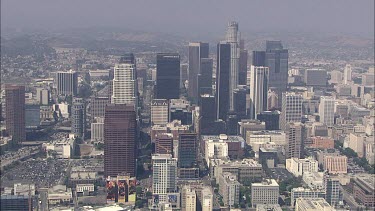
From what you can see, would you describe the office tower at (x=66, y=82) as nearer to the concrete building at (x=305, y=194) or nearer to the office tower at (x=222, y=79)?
the office tower at (x=222, y=79)

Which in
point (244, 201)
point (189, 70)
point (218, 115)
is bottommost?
point (244, 201)

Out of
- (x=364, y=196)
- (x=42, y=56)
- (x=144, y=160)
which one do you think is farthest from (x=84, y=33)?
(x=364, y=196)

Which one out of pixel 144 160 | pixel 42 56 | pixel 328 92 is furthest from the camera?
pixel 328 92

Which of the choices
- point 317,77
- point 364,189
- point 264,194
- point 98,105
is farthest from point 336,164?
point 317,77

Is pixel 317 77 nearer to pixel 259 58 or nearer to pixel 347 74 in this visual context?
pixel 347 74

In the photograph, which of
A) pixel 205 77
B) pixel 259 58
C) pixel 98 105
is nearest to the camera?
pixel 98 105

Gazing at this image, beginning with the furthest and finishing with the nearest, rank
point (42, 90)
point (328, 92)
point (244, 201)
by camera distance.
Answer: point (328, 92) → point (42, 90) → point (244, 201)

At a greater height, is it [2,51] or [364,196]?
[2,51]

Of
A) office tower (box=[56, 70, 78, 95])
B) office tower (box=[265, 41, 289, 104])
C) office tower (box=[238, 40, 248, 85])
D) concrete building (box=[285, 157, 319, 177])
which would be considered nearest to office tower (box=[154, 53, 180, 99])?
office tower (box=[238, 40, 248, 85])

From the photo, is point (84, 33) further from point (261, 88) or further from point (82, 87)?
point (261, 88)
